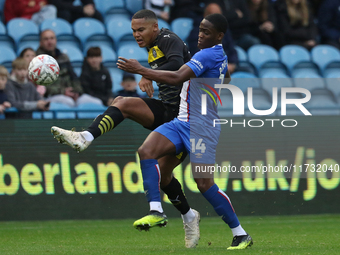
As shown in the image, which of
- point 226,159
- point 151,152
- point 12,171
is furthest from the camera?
point 226,159

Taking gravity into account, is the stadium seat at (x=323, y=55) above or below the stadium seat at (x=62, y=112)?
above

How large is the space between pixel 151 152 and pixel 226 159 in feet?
12.0

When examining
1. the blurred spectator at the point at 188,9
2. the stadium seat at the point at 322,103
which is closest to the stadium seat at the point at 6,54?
the blurred spectator at the point at 188,9

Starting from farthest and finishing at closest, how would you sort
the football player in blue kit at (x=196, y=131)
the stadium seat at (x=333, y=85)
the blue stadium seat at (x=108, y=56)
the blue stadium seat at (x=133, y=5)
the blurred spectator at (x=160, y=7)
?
the blue stadium seat at (x=133, y=5) < the blurred spectator at (x=160, y=7) < the blue stadium seat at (x=108, y=56) < the stadium seat at (x=333, y=85) < the football player in blue kit at (x=196, y=131)

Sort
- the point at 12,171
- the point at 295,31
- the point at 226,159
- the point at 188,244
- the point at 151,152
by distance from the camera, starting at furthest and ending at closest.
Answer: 1. the point at 295,31
2. the point at 226,159
3. the point at 12,171
4. the point at 188,244
5. the point at 151,152

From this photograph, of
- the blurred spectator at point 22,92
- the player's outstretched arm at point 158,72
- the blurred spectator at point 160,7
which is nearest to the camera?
the player's outstretched arm at point 158,72

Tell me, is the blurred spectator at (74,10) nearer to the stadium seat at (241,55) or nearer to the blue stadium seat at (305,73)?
the stadium seat at (241,55)

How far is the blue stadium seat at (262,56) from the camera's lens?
1180cm

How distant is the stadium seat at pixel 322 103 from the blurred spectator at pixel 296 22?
3.24 metres

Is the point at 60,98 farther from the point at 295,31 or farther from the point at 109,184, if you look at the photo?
the point at 295,31

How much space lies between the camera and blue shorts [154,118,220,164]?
5277 mm

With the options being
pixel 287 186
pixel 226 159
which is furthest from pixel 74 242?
pixel 287 186

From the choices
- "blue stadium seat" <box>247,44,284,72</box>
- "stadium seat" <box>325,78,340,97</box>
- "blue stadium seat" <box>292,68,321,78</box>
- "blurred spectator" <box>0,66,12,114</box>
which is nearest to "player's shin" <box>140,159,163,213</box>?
"blurred spectator" <box>0,66,12,114</box>

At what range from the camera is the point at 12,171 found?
816 centimetres
